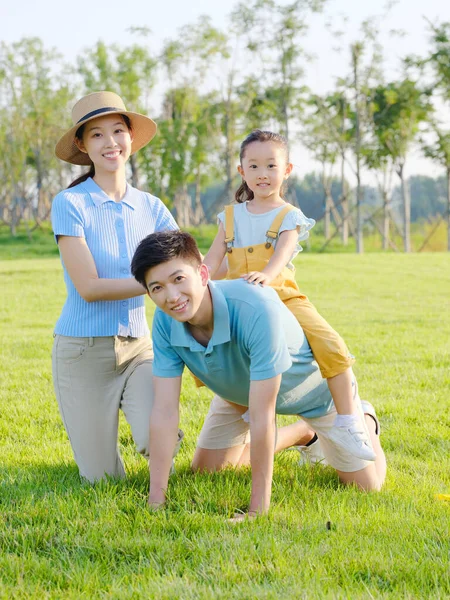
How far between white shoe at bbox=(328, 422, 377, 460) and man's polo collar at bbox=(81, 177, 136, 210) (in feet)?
4.87

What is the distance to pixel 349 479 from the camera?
11.5 feet

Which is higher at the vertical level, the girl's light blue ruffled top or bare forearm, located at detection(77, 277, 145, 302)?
the girl's light blue ruffled top

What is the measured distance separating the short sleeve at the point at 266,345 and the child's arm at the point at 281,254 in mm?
331

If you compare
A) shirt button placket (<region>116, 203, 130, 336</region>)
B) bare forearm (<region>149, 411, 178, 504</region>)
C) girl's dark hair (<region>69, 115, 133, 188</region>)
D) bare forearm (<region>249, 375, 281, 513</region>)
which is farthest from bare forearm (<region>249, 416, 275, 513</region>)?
girl's dark hair (<region>69, 115, 133, 188</region>)

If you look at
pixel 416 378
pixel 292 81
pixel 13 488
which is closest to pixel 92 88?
pixel 292 81

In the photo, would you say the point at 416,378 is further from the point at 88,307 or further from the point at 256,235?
the point at 88,307

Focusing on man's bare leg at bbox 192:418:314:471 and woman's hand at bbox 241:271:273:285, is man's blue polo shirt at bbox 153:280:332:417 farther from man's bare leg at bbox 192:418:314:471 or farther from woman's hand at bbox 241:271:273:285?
man's bare leg at bbox 192:418:314:471

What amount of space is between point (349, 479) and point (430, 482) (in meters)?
0.37

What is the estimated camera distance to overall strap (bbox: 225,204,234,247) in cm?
391

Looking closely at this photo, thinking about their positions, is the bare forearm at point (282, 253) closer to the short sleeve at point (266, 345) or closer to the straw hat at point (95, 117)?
the short sleeve at point (266, 345)

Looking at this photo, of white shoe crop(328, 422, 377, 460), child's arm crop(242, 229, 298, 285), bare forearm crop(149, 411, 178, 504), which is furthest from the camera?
child's arm crop(242, 229, 298, 285)

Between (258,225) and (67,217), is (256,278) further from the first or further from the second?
(67,217)

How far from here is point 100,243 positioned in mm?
3705

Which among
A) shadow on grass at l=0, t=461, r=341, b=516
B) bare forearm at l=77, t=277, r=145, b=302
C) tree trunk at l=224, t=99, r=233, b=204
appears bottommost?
shadow on grass at l=0, t=461, r=341, b=516
